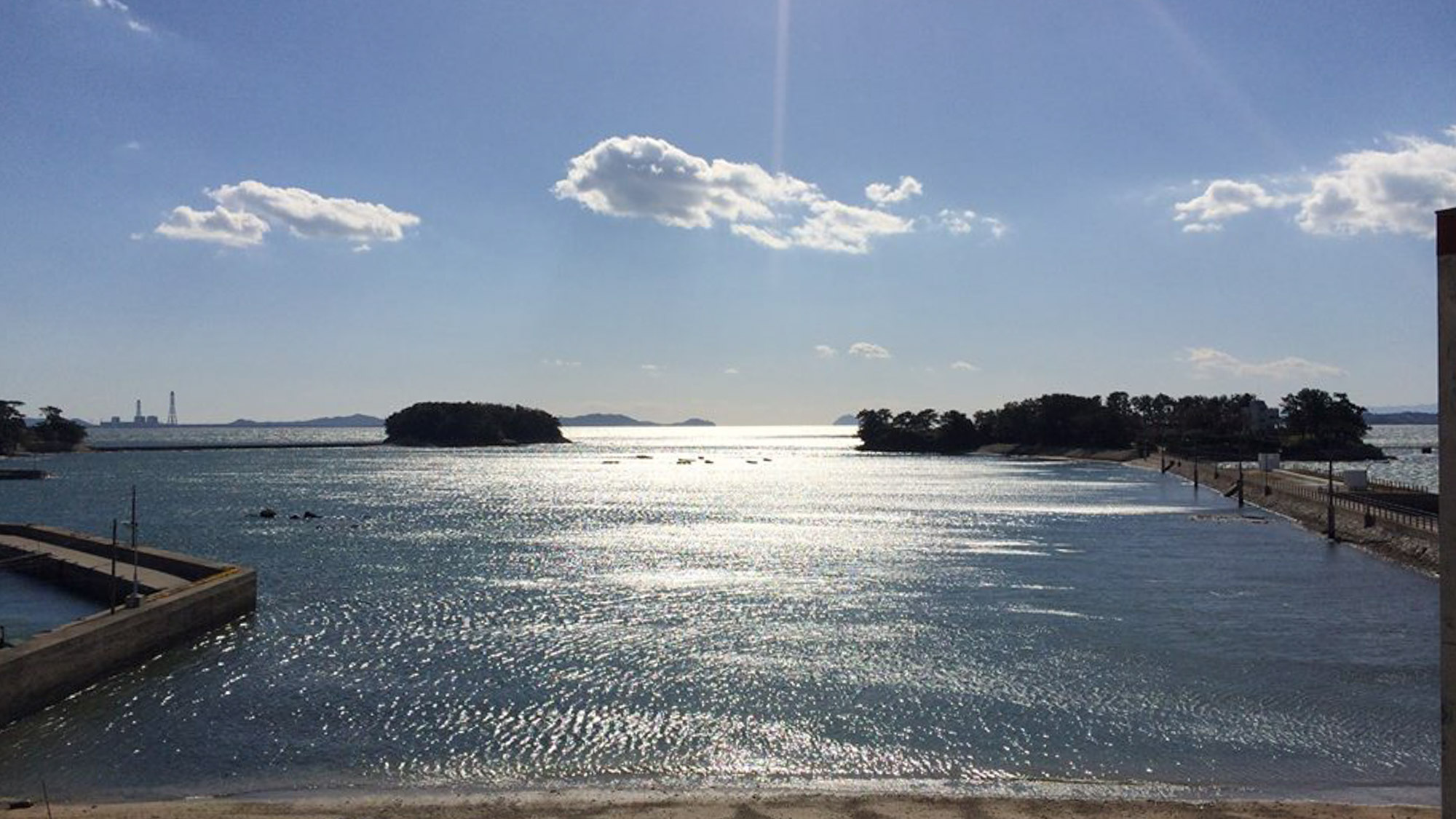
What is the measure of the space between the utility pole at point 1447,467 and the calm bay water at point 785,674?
12289 mm

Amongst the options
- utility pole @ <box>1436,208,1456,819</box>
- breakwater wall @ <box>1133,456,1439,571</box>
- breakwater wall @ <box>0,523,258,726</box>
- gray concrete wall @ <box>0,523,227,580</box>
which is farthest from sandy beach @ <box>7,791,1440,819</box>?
breakwater wall @ <box>1133,456,1439,571</box>

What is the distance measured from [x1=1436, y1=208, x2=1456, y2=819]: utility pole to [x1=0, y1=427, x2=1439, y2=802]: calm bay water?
1229 centimetres

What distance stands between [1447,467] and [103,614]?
1409 inches

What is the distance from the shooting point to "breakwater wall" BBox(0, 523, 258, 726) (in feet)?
85.7

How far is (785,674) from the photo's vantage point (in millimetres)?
31203

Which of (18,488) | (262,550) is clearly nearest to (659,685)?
(262,550)

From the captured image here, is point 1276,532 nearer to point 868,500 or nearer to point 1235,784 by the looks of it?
point 868,500

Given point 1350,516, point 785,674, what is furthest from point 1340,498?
point 785,674

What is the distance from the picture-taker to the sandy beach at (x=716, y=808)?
1852cm

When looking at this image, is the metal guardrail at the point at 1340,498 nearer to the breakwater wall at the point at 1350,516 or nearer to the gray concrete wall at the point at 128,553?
the breakwater wall at the point at 1350,516

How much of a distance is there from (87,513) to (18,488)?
5013 centimetres

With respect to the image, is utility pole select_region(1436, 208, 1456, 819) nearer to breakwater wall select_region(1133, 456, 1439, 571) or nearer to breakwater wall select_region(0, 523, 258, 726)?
breakwater wall select_region(0, 523, 258, 726)

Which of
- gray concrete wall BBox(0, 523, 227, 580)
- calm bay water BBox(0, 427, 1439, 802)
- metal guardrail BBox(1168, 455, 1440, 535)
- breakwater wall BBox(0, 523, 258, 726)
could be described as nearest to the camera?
calm bay water BBox(0, 427, 1439, 802)

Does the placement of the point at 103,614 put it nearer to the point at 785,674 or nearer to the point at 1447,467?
the point at 785,674
